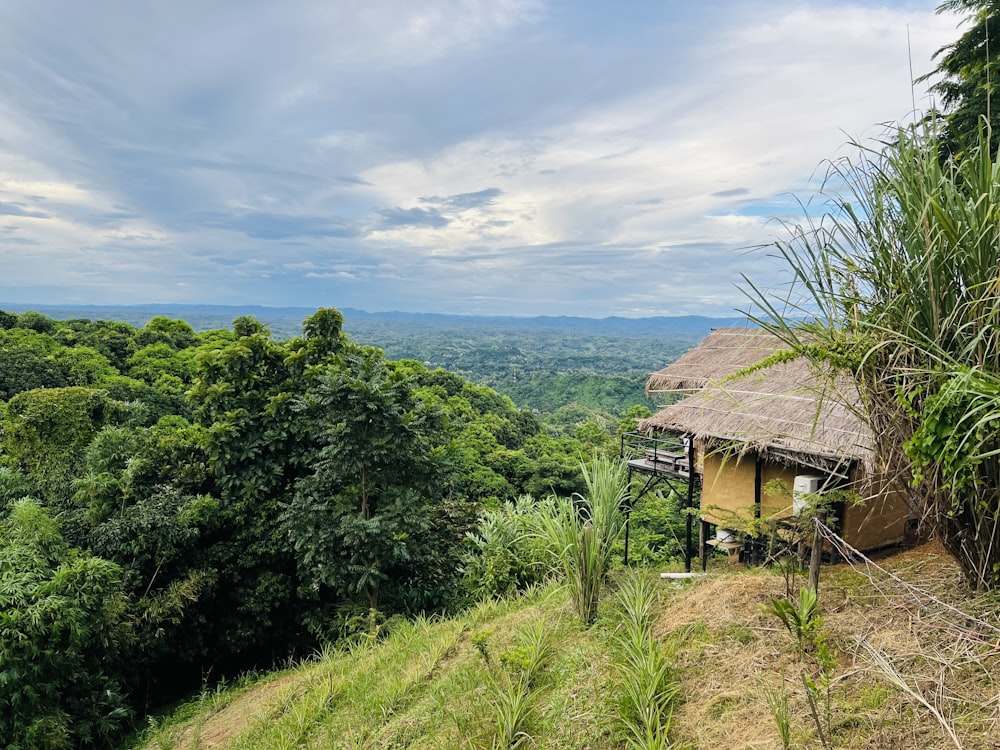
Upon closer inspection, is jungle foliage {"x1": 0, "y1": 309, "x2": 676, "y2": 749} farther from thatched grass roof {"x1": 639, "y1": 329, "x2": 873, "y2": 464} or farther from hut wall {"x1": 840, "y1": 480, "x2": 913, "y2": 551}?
hut wall {"x1": 840, "y1": 480, "x2": 913, "y2": 551}

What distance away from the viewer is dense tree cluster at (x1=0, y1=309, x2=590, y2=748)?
19.3 feet

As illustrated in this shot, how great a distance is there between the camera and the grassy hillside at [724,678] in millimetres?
1706

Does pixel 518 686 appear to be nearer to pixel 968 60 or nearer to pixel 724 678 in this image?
pixel 724 678

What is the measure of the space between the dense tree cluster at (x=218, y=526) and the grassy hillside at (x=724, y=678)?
3031 mm

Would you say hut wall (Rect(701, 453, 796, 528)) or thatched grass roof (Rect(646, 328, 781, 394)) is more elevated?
thatched grass roof (Rect(646, 328, 781, 394))

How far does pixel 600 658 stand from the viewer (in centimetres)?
271

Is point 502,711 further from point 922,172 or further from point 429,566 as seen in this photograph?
point 429,566

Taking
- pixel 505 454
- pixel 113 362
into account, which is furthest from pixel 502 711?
pixel 113 362

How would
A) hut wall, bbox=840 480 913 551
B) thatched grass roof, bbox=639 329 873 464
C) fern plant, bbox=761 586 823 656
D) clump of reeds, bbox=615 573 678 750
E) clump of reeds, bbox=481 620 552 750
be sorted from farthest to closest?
hut wall, bbox=840 480 913 551 < thatched grass roof, bbox=639 329 873 464 < clump of reeds, bbox=481 620 552 750 < clump of reeds, bbox=615 573 678 750 < fern plant, bbox=761 586 823 656

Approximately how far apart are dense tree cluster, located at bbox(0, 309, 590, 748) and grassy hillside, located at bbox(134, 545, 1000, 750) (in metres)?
3.03

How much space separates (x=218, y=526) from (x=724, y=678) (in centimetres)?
792

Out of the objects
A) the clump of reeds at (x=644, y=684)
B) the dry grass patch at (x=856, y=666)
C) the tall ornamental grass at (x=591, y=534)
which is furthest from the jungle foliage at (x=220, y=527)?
the dry grass patch at (x=856, y=666)

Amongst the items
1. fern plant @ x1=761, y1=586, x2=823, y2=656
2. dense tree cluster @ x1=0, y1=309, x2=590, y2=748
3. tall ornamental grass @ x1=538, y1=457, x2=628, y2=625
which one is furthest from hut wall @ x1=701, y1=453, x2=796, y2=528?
fern plant @ x1=761, y1=586, x2=823, y2=656

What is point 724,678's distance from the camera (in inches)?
86.1
